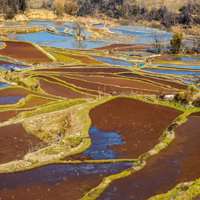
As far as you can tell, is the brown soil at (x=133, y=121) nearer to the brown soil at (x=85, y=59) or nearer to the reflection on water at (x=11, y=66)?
the reflection on water at (x=11, y=66)

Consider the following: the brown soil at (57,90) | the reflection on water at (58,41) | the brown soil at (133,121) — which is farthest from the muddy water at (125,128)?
the reflection on water at (58,41)

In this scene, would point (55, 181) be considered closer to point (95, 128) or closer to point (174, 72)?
point (95, 128)

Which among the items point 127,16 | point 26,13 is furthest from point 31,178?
point 127,16

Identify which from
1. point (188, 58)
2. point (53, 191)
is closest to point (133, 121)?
point (53, 191)

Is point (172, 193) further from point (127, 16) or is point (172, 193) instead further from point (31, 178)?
point (127, 16)

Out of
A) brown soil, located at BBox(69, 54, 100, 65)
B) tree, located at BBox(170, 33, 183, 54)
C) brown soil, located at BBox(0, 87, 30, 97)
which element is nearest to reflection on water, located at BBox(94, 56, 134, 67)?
brown soil, located at BBox(69, 54, 100, 65)
